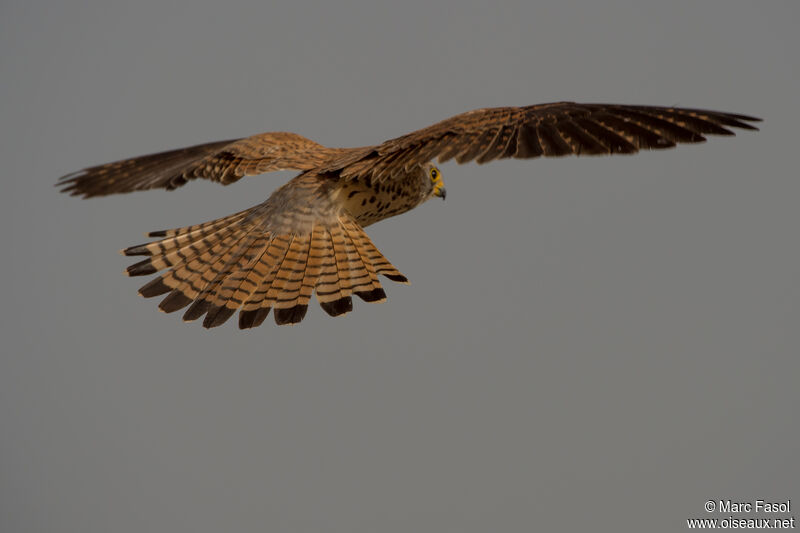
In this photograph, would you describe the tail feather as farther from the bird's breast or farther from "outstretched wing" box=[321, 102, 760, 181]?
"outstretched wing" box=[321, 102, 760, 181]

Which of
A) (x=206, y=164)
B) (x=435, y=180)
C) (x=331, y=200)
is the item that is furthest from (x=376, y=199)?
(x=206, y=164)

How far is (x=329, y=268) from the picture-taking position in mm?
3365

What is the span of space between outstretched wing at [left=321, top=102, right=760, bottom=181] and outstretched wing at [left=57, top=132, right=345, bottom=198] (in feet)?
2.36

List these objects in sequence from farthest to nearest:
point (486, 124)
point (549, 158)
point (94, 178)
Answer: point (94, 178), point (486, 124), point (549, 158)

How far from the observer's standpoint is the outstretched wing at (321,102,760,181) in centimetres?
284

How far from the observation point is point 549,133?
9.78 feet

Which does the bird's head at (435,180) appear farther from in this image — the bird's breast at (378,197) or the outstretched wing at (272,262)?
the outstretched wing at (272,262)

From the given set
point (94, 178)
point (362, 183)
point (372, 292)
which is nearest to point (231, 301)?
point (372, 292)

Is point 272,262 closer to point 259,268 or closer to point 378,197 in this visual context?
point 259,268

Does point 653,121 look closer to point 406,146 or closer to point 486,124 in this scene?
point 486,124

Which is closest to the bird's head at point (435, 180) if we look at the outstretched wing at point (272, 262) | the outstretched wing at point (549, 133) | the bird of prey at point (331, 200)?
the bird of prey at point (331, 200)

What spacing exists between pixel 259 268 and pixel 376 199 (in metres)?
0.61

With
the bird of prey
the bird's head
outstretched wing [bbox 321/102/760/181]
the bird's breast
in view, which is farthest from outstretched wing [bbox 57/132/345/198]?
outstretched wing [bbox 321/102/760/181]

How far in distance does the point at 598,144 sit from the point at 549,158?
0.16 m
